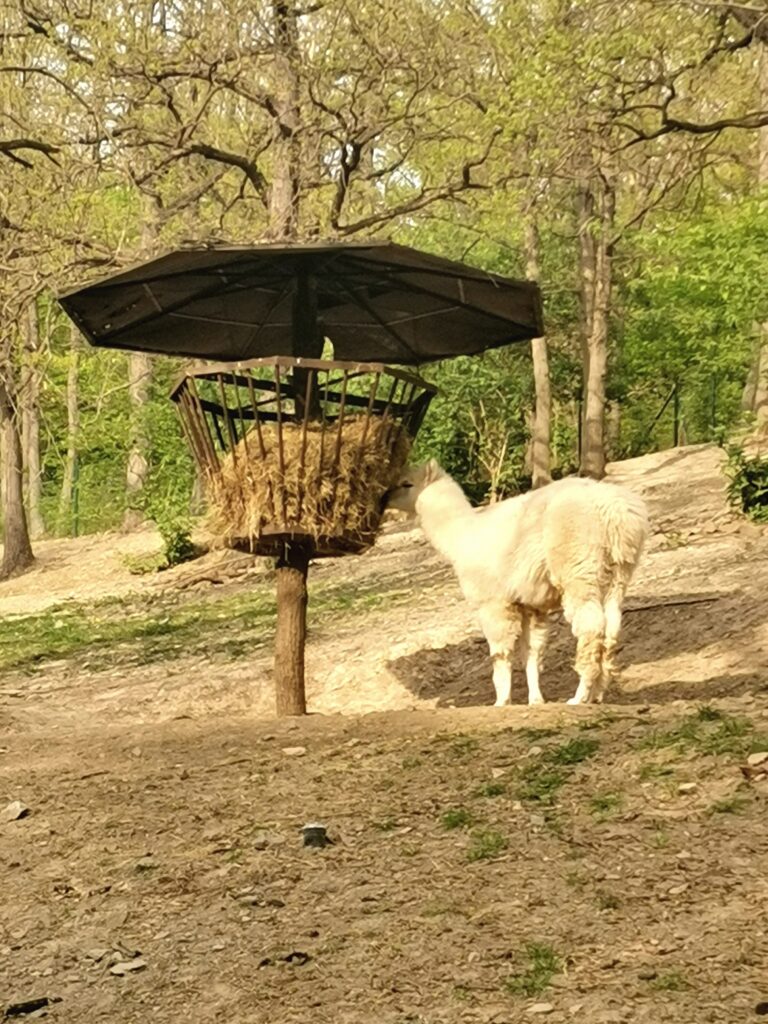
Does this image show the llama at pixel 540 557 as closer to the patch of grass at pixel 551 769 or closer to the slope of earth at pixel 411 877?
the slope of earth at pixel 411 877

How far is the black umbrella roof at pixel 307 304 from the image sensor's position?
763cm

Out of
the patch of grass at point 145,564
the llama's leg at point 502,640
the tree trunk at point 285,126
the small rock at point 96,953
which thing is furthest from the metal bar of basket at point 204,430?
the patch of grass at point 145,564

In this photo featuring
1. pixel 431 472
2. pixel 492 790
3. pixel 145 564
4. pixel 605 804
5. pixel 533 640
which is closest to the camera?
pixel 605 804

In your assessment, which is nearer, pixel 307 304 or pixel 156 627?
pixel 307 304

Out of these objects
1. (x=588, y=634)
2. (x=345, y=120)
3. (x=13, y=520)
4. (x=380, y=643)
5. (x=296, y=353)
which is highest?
(x=345, y=120)

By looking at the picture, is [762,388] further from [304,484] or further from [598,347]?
[304,484]

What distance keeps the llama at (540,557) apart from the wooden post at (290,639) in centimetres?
81

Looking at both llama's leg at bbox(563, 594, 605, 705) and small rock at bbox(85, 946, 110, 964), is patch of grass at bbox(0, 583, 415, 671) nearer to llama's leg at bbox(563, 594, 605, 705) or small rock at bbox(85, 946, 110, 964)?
llama's leg at bbox(563, 594, 605, 705)

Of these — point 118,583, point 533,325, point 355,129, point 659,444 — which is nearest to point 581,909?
point 533,325

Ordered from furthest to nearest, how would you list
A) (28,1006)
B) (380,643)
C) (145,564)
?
1. (145,564)
2. (380,643)
3. (28,1006)

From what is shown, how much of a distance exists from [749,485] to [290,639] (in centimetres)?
725

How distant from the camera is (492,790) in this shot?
596 cm

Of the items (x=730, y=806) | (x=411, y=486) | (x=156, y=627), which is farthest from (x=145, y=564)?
(x=730, y=806)

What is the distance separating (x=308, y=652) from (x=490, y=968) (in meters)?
8.26
